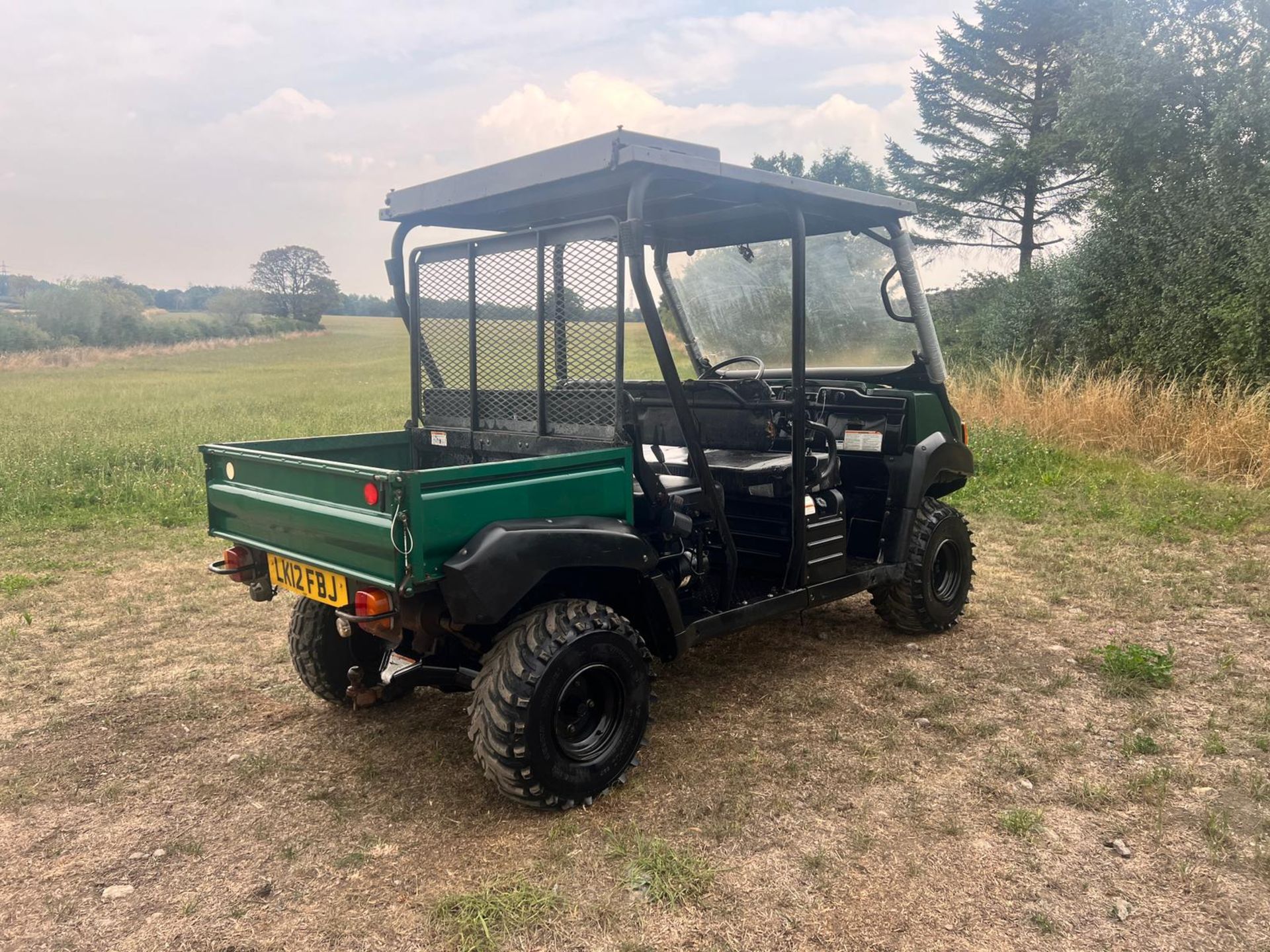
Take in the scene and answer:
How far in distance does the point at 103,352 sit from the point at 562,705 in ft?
133

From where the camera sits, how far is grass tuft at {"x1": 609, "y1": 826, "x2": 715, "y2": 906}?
2691 mm

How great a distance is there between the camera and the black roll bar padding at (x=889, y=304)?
4.73 m

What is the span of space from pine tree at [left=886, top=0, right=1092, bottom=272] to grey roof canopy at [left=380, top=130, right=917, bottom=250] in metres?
17.8

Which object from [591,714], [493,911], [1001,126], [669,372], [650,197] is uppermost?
[1001,126]

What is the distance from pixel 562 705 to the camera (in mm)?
3258

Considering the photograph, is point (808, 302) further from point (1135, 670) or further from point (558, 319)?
point (1135, 670)

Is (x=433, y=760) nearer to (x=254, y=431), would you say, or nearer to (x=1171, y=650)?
(x=1171, y=650)

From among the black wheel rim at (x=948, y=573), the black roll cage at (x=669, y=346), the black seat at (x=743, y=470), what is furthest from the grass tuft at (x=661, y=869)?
the black wheel rim at (x=948, y=573)

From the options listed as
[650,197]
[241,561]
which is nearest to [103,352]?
[241,561]

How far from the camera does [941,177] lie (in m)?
23.3

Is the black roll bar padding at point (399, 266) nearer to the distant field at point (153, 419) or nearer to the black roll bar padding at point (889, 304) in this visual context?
the distant field at point (153, 419)

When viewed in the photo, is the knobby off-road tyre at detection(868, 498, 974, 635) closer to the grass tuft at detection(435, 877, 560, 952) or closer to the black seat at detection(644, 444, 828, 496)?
→ the black seat at detection(644, 444, 828, 496)

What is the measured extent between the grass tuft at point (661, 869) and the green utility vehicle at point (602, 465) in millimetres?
304

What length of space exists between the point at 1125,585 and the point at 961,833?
3.60m
